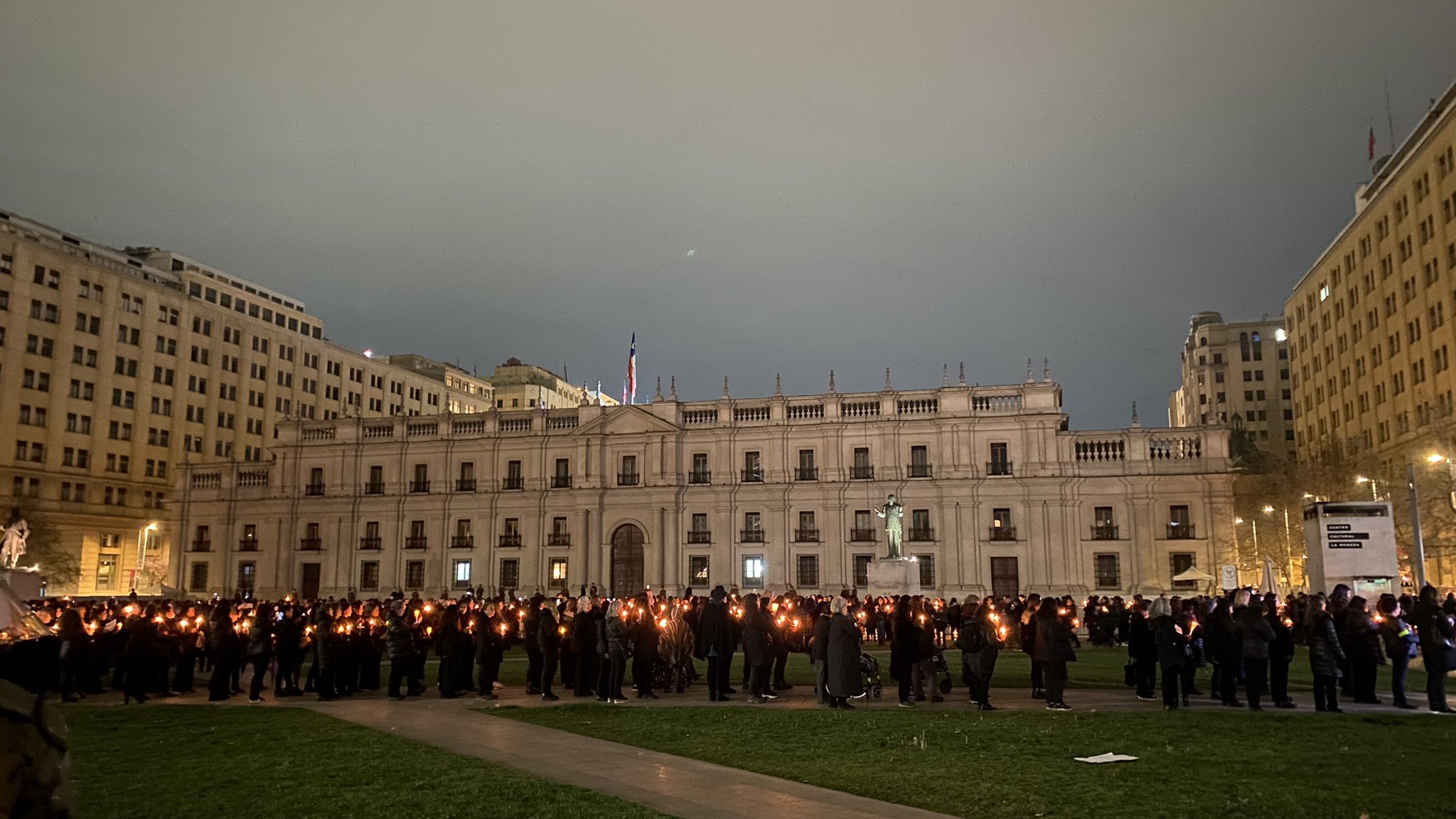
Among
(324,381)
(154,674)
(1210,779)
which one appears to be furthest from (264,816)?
(324,381)

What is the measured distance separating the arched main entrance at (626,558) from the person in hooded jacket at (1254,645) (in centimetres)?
4107

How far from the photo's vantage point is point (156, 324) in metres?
70.2

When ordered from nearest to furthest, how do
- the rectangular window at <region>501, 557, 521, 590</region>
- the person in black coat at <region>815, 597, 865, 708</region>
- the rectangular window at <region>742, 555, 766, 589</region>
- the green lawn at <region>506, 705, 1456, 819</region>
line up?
the green lawn at <region>506, 705, 1456, 819</region>, the person in black coat at <region>815, 597, 865, 708</region>, the rectangular window at <region>742, 555, 766, 589</region>, the rectangular window at <region>501, 557, 521, 590</region>

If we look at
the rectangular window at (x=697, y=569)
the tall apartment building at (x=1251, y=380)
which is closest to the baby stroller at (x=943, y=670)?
the rectangular window at (x=697, y=569)

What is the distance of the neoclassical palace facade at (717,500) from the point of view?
48.5 m

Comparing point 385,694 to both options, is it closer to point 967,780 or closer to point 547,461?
point 967,780

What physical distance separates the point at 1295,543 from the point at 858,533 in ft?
70.9

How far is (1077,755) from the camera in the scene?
10578mm

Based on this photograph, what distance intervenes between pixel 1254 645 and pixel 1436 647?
2234 millimetres

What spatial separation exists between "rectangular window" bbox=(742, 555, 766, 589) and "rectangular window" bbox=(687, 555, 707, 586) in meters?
2.09

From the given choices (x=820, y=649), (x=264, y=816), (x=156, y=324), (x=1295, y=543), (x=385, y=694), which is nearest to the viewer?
(x=264, y=816)

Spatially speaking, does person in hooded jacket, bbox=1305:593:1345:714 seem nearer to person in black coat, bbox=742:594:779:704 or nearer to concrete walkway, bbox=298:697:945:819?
person in black coat, bbox=742:594:779:704

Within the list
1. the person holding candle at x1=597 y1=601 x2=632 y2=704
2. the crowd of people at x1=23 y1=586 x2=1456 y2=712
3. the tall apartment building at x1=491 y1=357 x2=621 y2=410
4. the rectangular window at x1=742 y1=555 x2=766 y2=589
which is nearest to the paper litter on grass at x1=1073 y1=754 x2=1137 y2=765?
the crowd of people at x1=23 y1=586 x2=1456 y2=712

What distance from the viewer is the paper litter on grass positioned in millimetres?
10211
